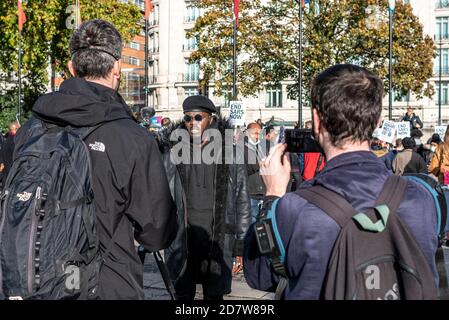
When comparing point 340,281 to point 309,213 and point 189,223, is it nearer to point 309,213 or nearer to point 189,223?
point 309,213

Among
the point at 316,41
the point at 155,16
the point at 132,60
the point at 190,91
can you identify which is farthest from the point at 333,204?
the point at 132,60

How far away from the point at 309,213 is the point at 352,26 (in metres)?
34.6

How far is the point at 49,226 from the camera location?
2.58 meters

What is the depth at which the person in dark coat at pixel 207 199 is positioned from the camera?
577 cm

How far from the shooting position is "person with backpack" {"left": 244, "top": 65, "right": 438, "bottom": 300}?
7.18 feet

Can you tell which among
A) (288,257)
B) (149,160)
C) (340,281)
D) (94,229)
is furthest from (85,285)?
(340,281)

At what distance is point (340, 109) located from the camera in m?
2.33

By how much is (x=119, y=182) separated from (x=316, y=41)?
33.6 meters

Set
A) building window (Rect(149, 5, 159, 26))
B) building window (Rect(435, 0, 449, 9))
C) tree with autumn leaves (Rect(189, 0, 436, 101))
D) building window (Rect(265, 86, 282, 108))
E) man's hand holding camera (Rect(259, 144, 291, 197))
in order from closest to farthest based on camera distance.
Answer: man's hand holding camera (Rect(259, 144, 291, 197)) < tree with autumn leaves (Rect(189, 0, 436, 101)) < building window (Rect(435, 0, 449, 9)) < building window (Rect(265, 86, 282, 108)) < building window (Rect(149, 5, 159, 26))

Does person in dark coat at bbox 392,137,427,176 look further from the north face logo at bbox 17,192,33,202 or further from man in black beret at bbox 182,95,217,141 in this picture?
the north face logo at bbox 17,192,33,202

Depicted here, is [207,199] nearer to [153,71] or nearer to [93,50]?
[93,50]

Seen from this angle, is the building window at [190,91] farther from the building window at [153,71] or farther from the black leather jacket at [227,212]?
the black leather jacket at [227,212]

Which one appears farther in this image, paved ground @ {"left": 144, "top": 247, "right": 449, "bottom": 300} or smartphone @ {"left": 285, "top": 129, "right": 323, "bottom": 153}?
paved ground @ {"left": 144, "top": 247, "right": 449, "bottom": 300}

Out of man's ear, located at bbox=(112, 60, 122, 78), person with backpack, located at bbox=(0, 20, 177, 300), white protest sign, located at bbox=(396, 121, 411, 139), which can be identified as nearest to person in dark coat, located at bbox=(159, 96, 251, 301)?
man's ear, located at bbox=(112, 60, 122, 78)
